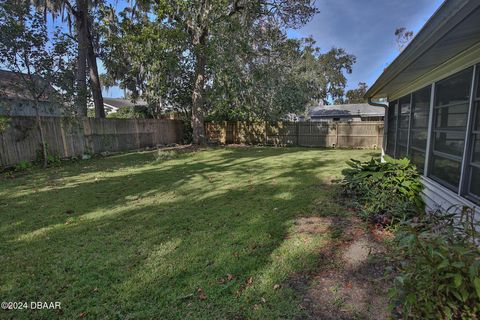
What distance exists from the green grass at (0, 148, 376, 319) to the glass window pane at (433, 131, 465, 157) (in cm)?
160

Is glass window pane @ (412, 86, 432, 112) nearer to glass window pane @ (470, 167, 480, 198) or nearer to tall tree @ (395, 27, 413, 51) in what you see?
glass window pane @ (470, 167, 480, 198)

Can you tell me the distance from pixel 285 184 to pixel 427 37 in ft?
12.7

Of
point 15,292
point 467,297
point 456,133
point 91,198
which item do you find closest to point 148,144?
point 91,198

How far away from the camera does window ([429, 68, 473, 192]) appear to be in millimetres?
2938

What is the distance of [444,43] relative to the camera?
2.38 m

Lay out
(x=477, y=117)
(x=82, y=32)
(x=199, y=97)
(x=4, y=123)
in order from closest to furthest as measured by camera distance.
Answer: (x=477, y=117) < (x=4, y=123) < (x=82, y=32) < (x=199, y=97)

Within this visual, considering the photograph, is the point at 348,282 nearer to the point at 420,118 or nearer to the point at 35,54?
the point at 420,118

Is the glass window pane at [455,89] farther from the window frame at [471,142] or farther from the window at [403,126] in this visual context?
the window at [403,126]

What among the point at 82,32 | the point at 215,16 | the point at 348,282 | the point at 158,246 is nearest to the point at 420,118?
the point at 348,282

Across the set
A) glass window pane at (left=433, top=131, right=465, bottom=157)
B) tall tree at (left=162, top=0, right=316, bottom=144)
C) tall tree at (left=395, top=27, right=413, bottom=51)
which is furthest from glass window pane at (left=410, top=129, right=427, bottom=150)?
tall tree at (left=395, top=27, right=413, bottom=51)

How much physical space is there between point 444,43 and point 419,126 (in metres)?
2.56

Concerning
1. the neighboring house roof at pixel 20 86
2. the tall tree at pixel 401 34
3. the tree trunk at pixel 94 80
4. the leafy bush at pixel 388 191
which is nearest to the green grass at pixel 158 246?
the leafy bush at pixel 388 191

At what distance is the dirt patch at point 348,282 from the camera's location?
75.2 inches

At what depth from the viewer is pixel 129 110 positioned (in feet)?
65.5
